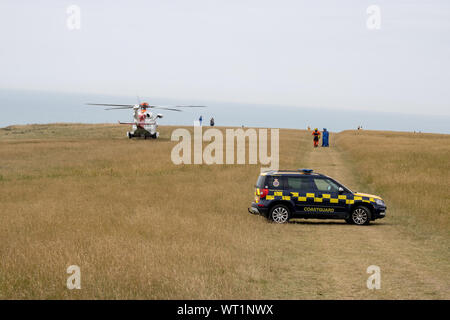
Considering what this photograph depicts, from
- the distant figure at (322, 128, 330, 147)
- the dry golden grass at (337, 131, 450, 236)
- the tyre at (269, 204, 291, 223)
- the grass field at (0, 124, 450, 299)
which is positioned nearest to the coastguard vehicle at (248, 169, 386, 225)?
the tyre at (269, 204, 291, 223)

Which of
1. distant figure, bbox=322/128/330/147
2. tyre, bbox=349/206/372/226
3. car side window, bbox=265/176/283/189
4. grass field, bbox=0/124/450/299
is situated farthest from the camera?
distant figure, bbox=322/128/330/147

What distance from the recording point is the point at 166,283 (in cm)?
952

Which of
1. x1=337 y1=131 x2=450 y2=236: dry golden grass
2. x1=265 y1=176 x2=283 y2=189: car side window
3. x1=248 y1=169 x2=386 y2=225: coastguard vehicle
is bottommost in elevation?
x1=337 y1=131 x2=450 y2=236: dry golden grass

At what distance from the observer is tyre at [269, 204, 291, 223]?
17781 millimetres

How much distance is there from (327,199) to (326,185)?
61cm

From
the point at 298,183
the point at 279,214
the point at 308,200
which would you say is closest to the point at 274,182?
the point at 298,183

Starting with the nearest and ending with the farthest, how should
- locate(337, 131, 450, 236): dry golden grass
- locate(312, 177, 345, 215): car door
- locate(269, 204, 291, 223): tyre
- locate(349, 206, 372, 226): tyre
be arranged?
locate(269, 204, 291, 223): tyre < locate(312, 177, 345, 215): car door < locate(349, 206, 372, 226): tyre < locate(337, 131, 450, 236): dry golden grass

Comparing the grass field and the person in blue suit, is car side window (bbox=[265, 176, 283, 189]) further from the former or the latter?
the person in blue suit

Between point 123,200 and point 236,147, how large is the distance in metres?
30.1

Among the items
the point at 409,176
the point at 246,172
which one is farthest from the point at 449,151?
the point at 246,172

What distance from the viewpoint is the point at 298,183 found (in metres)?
18.0

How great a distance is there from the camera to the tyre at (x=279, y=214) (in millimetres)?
17781

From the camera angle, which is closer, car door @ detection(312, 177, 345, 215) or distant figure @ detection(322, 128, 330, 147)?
car door @ detection(312, 177, 345, 215)
